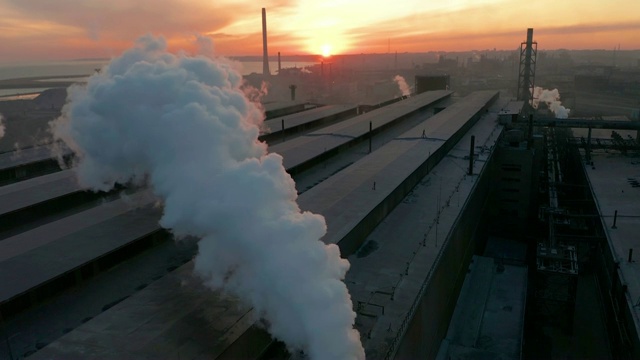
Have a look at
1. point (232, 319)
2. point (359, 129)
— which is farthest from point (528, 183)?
point (232, 319)

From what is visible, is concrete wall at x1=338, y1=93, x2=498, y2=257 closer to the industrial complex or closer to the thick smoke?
the industrial complex

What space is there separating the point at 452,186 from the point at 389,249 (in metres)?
9.94

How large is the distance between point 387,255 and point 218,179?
920 cm

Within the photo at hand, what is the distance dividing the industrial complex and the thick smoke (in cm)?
140

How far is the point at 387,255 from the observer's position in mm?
19359

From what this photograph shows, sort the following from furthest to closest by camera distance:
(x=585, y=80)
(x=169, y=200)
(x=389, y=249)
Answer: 1. (x=585, y=80)
2. (x=389, y=249)
3. (x=169, y=200)

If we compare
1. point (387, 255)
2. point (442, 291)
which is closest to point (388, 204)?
point (387, 255)

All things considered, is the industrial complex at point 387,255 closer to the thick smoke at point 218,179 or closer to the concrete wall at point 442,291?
the concrete wall at point 442,291

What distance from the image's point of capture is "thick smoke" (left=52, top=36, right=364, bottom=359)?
35.7 ft

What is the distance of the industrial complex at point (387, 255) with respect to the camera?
495 inches

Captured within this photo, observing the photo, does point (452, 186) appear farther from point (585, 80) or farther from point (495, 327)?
point (585, 80)

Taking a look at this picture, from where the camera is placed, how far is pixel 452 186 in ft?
92.9

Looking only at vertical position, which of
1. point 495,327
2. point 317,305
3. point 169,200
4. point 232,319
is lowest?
point 495,327

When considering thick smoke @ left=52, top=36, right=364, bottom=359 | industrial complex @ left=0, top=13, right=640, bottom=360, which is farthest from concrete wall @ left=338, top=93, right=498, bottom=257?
thick smoke @ left=52, top=36, right=364, bottom=359
